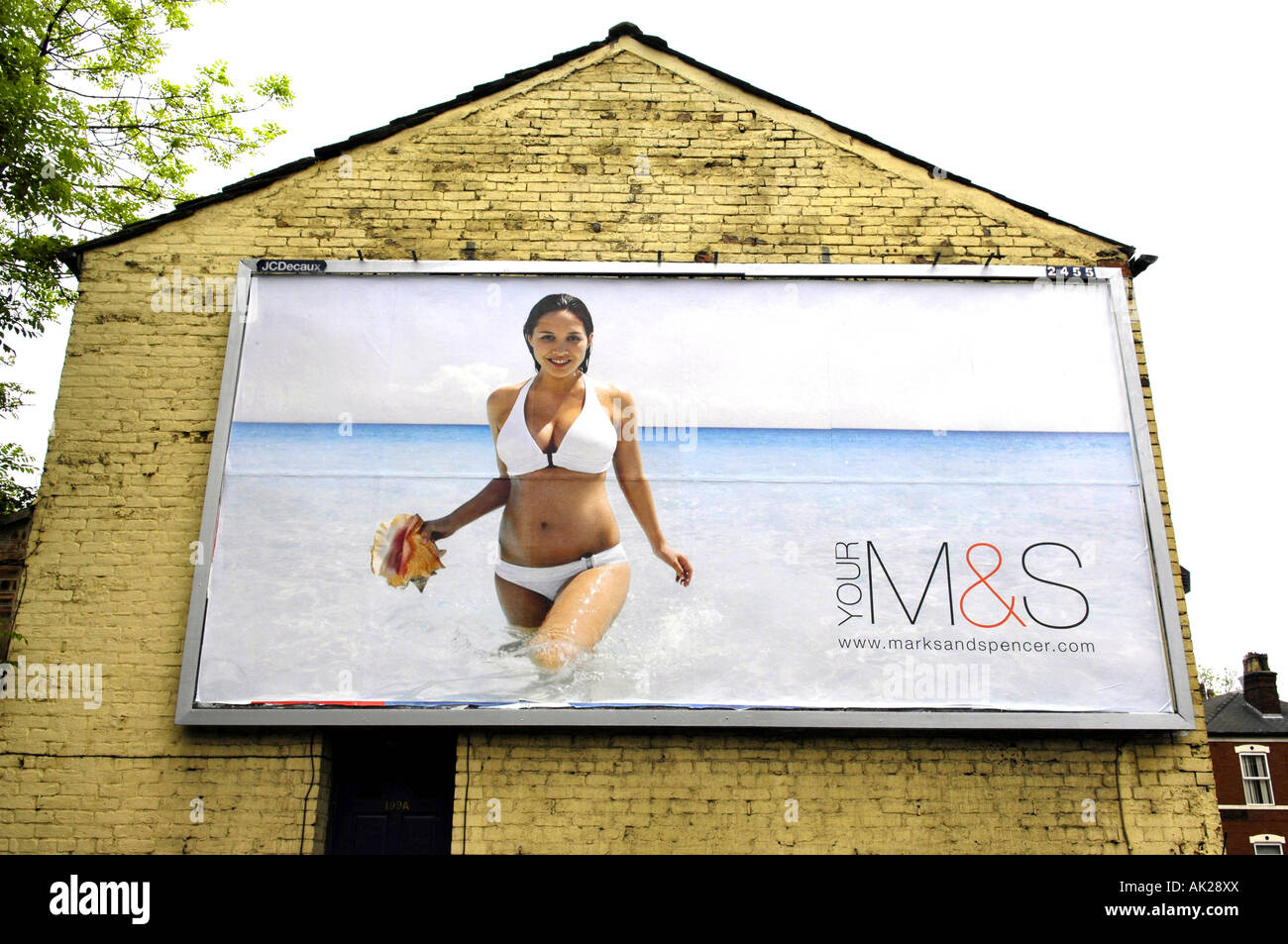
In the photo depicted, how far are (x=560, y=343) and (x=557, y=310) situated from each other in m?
0.28

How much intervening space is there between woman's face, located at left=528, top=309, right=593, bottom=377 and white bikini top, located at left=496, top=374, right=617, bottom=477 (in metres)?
0.42

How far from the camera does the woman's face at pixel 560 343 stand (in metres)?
6.99

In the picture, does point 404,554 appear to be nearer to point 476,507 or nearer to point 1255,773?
point 476,507

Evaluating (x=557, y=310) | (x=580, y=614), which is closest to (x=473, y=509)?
(x=580, y=614)

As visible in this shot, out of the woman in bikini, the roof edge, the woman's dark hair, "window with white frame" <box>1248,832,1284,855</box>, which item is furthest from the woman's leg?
"window with white frame" <box>1248,832,1284,855</box>

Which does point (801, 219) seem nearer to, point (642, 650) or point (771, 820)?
point (642, 650)

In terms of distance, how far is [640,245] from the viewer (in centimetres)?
737

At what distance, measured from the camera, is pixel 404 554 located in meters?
6.52

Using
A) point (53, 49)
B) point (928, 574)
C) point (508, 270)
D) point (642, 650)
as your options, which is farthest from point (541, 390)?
point (53, 49)

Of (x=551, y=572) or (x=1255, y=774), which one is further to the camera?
(x=1255, y=774)

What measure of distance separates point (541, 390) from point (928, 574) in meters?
3.11

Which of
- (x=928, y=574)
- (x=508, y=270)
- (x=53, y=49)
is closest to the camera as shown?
Answer: (x=928, y=574)

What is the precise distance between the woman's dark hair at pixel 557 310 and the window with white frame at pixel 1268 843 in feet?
82.4

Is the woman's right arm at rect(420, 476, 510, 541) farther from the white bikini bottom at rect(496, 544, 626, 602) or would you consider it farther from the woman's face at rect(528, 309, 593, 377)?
the woman's face at rect(528, 309, 593, 377)
